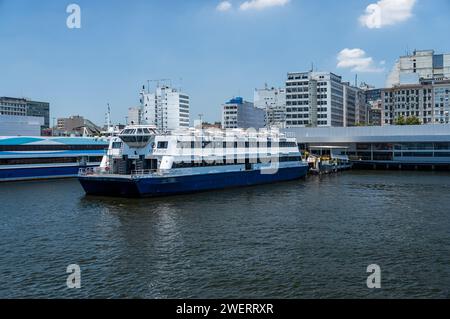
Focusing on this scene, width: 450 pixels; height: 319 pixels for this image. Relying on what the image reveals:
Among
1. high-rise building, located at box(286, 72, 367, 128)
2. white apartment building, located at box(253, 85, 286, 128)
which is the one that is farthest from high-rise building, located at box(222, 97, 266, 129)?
high-rise building, located at box(286, 72, 367, 128)

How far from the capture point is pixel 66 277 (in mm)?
17422

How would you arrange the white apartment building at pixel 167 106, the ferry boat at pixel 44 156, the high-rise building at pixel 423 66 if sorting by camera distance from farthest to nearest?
the high-rise building at pixel 423 66
the white apartment building at pixel 167 106
the ferry boat at pixel 44 156

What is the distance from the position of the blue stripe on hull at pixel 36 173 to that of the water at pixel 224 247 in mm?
18031

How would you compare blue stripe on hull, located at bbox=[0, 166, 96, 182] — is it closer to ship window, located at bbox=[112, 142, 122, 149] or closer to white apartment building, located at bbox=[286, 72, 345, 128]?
ship window, located at bbox=[112, 142, 122, 149]

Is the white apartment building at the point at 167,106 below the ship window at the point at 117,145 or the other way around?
the other way around

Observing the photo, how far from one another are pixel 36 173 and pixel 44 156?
2.57m

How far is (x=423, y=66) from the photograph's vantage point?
148 m

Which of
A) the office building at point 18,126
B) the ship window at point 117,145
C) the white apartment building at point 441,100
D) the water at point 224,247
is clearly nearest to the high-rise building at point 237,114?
the white apartment building at point 441,100

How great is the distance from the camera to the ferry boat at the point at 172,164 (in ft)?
124

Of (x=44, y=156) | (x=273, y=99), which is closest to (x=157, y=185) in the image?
(x=44, y=156)

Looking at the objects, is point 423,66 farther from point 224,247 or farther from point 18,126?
point 224,247

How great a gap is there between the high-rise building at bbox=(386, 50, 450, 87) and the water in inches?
4825

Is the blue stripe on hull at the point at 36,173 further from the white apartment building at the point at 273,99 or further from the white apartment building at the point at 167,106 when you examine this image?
the white apartment building at the point at 273,99

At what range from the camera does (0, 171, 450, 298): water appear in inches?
647
